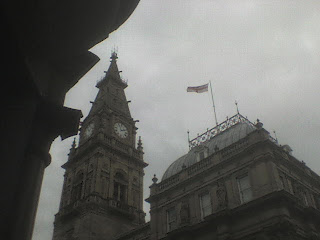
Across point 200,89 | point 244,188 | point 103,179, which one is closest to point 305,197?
point 244,188

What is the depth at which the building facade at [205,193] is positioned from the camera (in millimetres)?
24047

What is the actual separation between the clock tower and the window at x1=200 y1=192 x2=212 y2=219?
57.4 ft

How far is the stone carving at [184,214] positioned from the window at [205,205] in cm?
124

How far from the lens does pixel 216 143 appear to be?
108ft

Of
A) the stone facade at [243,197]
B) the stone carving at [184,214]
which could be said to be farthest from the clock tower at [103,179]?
the stone carving at [184,214]

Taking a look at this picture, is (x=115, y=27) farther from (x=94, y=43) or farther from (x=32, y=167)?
(x=32, y=167)

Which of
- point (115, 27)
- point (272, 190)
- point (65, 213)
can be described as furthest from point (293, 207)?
point (65, 213)

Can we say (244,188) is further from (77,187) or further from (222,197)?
(77,187)

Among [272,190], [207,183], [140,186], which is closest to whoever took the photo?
[272,190]

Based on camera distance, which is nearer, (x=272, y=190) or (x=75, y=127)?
(x=75, y=127)

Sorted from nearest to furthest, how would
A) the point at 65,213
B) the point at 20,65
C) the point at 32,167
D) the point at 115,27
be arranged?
the point at 20,65 → the point at 32,167 → the point at 115,27 → the point at 65,213

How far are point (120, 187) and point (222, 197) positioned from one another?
24.2 metres

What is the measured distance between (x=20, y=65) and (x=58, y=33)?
1.08 metres

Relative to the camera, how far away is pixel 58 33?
21.5 ft
